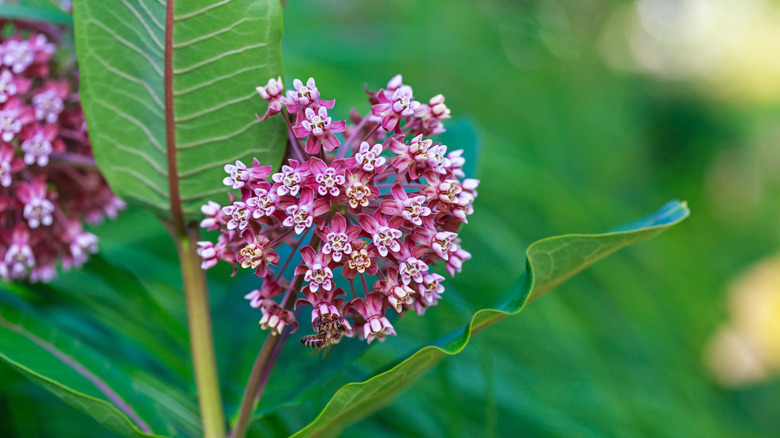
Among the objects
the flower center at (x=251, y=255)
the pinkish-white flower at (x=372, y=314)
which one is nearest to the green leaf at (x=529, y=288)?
the pinkish-white flower at (x=372, y=314)

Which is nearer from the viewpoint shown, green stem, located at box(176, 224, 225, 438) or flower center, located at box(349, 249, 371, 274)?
flower center, located at box(349, 249, 371, 274)

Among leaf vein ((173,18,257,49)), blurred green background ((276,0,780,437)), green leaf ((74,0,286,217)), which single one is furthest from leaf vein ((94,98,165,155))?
blurred green background ((276,0,780,437))

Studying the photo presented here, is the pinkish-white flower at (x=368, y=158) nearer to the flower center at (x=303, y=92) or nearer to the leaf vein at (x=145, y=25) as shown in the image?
the flower center at (x=303, y=92)

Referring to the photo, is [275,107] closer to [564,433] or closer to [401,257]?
[401,257]

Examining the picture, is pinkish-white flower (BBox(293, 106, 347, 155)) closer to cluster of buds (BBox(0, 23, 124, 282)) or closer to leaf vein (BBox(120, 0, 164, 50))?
leaf vein (BBox(120, 0, 164, 50))

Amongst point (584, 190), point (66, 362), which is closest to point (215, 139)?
point (66, 362)
